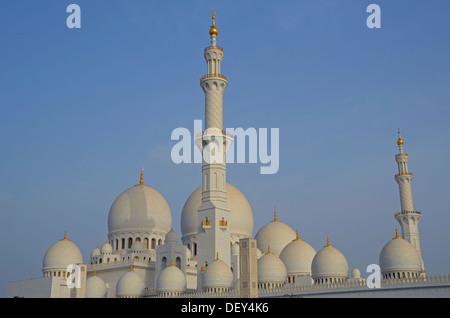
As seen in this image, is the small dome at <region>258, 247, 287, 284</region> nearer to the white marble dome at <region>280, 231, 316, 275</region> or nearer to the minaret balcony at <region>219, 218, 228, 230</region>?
the minaret balcony at <region>219, 218, 228, 230</region>

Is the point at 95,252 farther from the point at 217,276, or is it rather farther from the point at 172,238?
the point at 217,276

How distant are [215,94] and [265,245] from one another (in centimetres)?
1604

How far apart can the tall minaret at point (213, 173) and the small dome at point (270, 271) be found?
271cm

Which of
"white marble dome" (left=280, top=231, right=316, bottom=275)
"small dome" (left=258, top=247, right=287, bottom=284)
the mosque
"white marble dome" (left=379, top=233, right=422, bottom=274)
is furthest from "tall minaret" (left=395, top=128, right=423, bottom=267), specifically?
"small dome" (left=258, top=247, right=287, bottom=284)

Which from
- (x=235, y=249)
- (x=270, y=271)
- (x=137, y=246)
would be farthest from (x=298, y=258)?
(x=137, y=246)

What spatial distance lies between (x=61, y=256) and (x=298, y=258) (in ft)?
65.9

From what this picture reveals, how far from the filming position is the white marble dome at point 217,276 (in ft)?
121

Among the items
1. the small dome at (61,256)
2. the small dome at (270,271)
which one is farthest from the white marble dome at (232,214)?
the small dome at (61,256)

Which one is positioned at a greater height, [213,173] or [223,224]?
[213,173]

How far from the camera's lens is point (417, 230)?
44625 mm

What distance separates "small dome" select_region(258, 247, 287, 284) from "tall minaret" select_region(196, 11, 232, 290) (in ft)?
8.88

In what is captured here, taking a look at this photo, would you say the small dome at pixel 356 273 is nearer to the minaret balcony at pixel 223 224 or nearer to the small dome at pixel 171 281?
the minaret balcony at pixel 223 224

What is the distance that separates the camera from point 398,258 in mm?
35312

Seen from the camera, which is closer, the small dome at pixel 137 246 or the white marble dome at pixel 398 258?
the white marble dome at pixel 398 258
